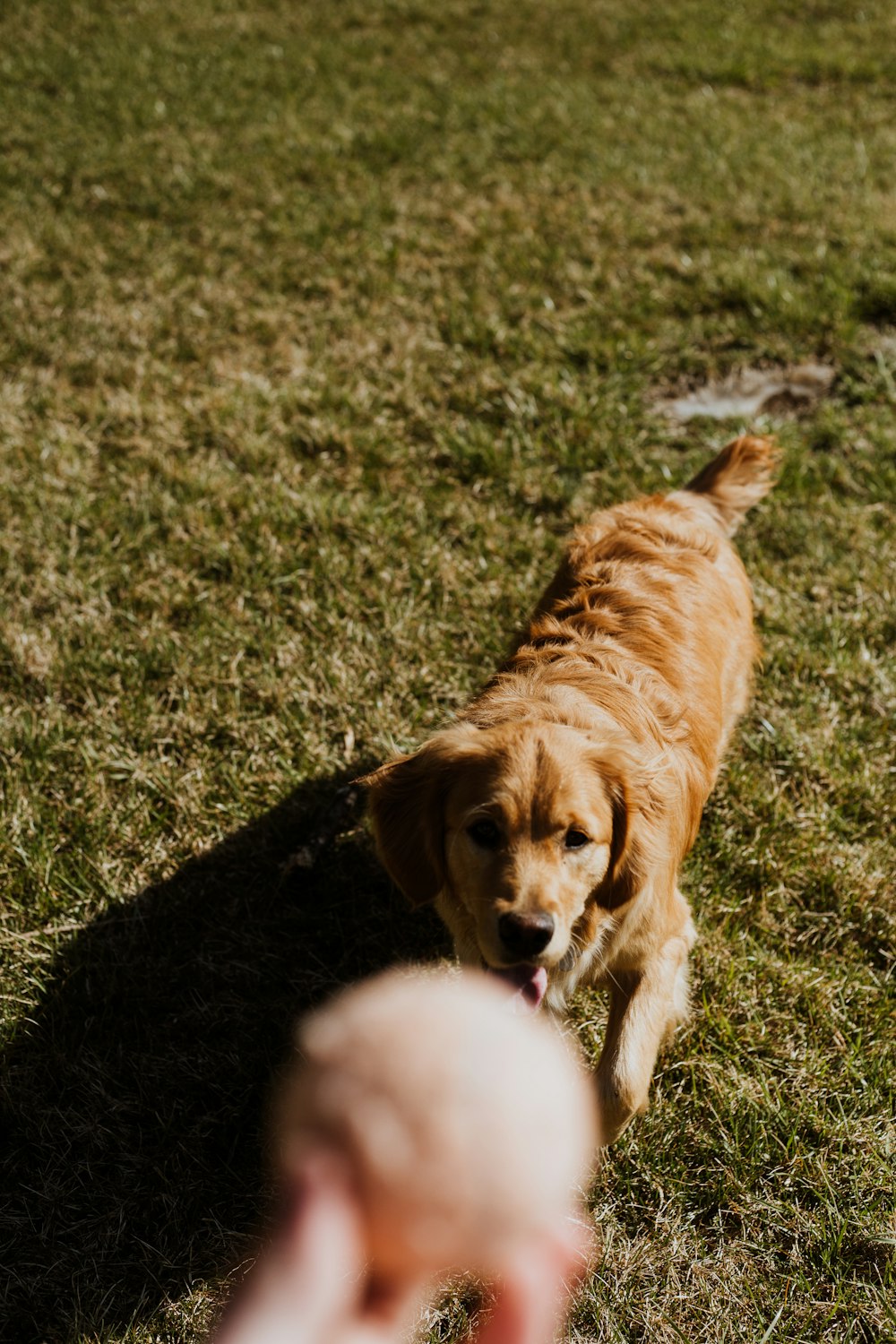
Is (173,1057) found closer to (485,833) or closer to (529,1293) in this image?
(485,833)

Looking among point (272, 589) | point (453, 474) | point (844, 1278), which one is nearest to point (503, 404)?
point (453, 474)

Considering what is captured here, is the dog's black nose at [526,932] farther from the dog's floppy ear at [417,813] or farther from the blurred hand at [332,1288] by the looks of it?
the blurred hand at [332,1288]

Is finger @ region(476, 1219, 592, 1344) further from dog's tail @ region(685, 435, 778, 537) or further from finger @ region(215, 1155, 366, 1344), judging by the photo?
dog's tail @ region(685, 435, 778, 537)

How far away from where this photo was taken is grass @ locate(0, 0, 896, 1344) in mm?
2508

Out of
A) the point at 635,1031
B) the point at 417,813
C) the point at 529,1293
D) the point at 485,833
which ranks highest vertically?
the point at 529,1293

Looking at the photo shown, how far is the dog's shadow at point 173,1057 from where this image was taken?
7.83 feet

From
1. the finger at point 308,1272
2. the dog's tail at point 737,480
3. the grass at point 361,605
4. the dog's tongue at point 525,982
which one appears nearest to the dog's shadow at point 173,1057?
the grass at point 361,605

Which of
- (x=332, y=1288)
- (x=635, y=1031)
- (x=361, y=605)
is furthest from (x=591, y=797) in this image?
(x=361, y=605)

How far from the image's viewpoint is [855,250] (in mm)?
6535

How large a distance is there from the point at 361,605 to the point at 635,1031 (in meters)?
2.13

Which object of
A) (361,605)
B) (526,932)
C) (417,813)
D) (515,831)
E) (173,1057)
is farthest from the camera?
(361,605)

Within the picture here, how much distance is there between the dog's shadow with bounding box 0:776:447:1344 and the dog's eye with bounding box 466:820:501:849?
0.90 m

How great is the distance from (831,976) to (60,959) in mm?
2273

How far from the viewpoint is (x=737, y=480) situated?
3.73 m
